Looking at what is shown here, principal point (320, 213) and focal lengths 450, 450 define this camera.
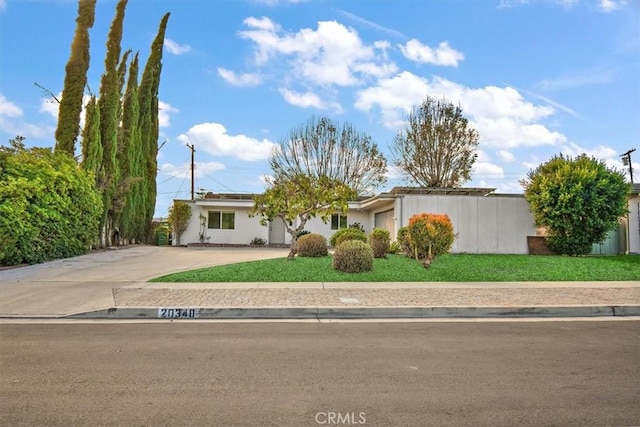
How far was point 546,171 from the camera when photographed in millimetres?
17812

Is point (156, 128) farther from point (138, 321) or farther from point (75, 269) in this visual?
point (138, 321)

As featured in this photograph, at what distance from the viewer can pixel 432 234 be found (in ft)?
45.6

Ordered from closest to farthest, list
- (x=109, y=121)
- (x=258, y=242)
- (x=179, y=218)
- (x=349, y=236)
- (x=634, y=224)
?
(x=349, y=236) → (x=634, y=224) → (x=109, y=121) → (x=179, y=218) → (x=258, y=242)

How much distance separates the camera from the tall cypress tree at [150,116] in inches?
1113

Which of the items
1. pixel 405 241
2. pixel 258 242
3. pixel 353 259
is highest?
pixel 405 241

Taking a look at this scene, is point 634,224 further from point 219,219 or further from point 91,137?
point 91,137

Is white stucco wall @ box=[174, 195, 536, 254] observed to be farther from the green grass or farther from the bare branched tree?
the bare branched tree

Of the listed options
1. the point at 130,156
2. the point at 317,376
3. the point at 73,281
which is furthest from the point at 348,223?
the point at 317,376

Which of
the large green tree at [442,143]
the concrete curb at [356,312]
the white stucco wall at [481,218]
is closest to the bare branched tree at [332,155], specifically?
the large green tree at [442,143]

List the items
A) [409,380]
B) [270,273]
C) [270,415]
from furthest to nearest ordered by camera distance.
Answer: [270,273] < [409,380] < [270,415]

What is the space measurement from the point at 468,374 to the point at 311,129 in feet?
96.4

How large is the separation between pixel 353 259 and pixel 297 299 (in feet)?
13.0

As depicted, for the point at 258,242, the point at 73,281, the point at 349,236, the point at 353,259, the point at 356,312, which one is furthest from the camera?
the point at 258,242

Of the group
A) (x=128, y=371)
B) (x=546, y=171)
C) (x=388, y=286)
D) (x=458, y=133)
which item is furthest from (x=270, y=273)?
(x=458, y=133)
